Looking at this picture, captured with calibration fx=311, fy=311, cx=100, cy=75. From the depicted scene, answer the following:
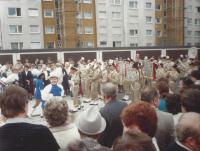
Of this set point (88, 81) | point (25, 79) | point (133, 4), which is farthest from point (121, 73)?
point (133, 4)

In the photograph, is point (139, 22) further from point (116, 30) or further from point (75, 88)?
point (75, 88)

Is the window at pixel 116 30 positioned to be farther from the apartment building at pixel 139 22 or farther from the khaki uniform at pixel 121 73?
the khaki uniform at pixel 121 73

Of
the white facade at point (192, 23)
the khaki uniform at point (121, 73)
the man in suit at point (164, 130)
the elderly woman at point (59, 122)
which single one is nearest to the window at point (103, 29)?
the white facade at point (192, 23)

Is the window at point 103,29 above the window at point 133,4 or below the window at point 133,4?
below

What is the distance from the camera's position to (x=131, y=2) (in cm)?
5106

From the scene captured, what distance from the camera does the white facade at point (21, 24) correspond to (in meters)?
43.2

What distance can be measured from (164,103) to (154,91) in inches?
22.4

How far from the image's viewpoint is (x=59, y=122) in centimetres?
351

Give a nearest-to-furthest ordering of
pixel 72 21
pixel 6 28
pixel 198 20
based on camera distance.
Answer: pixel 6 28 < pixel 72 21 < pixel 198 20

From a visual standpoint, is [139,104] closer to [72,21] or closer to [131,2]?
[72,21]

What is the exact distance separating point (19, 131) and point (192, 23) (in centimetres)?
5739

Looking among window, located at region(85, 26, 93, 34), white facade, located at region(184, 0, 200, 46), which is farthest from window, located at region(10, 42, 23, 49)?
white facade, located at region(184, 0, 200, 46)

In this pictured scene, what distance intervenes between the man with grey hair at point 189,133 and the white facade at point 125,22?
4605cm

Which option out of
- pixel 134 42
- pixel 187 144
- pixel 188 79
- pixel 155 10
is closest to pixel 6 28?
pixel 134 42
